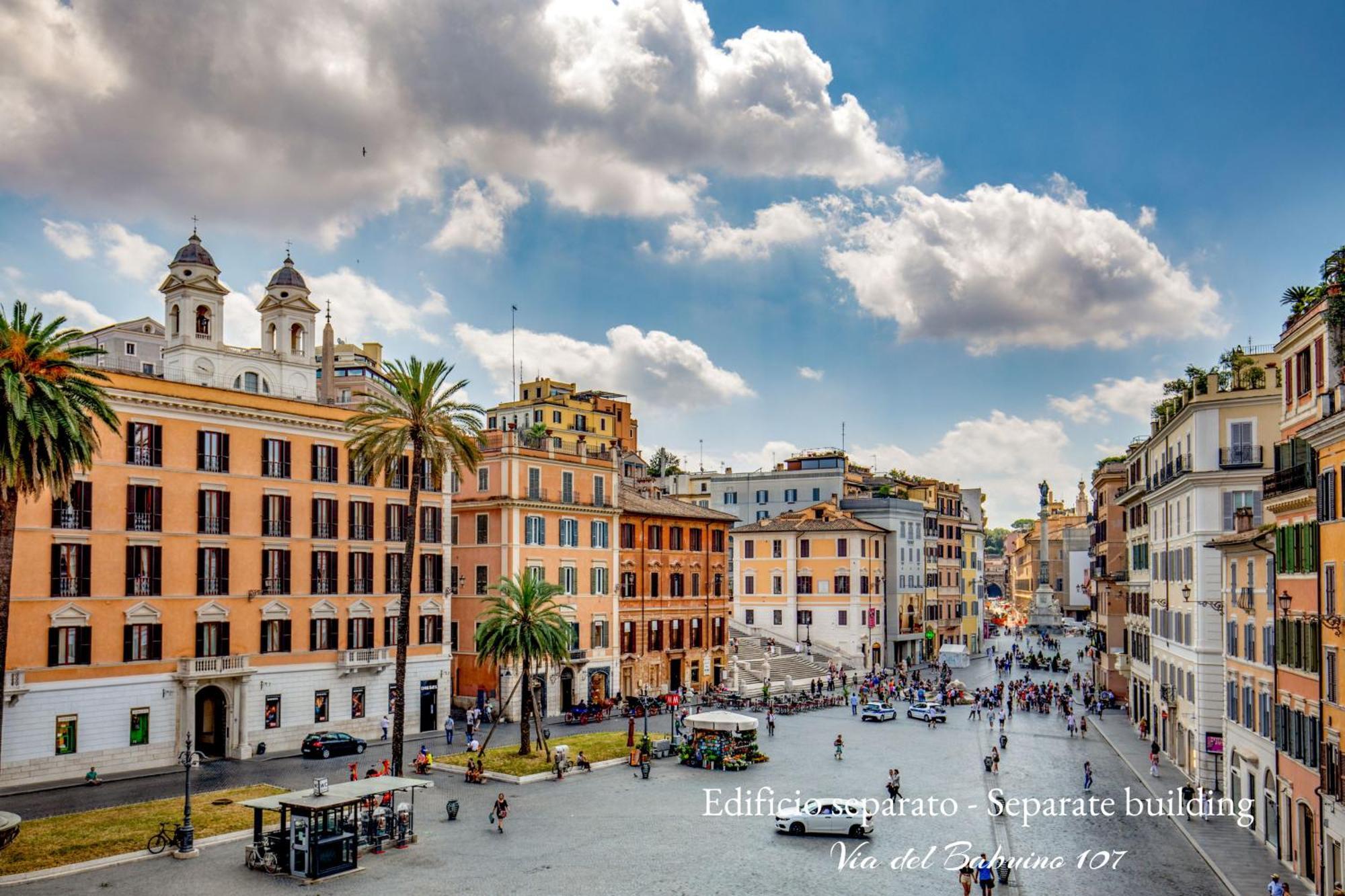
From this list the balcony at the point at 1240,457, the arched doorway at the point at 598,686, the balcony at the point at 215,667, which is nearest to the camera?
the balcony at the point at 1240,457

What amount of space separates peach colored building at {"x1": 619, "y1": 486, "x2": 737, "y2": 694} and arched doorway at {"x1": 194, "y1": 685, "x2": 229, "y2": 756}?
1130 inches

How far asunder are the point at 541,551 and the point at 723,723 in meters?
20.7

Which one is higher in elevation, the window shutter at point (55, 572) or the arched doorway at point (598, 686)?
the window shutter at point (55, 572)

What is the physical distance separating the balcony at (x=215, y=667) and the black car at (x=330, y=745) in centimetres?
437

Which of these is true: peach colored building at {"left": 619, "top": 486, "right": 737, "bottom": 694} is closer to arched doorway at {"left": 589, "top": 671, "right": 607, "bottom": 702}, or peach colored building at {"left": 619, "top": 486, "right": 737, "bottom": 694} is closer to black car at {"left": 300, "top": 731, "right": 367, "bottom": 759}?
arched doorway at {"left": 589, "top": 671, "right": 607, "bottom": 702}

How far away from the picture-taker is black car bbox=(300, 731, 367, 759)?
170 feet

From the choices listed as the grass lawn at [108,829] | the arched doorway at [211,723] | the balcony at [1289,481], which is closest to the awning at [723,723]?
the grass lawn at [108,829]

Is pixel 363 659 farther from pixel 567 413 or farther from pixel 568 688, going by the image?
pixel 567 413

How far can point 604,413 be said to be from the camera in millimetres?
135125

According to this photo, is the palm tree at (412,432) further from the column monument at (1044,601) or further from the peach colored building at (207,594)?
the column monument at (1044,601)

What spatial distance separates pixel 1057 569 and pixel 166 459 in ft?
508

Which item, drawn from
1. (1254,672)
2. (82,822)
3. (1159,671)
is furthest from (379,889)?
(1159,671)

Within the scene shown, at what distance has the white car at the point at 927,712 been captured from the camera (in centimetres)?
6988

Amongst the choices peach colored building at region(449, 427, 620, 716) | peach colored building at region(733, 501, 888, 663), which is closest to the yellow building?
peach colored building at region(733, 501, 888, 663)
